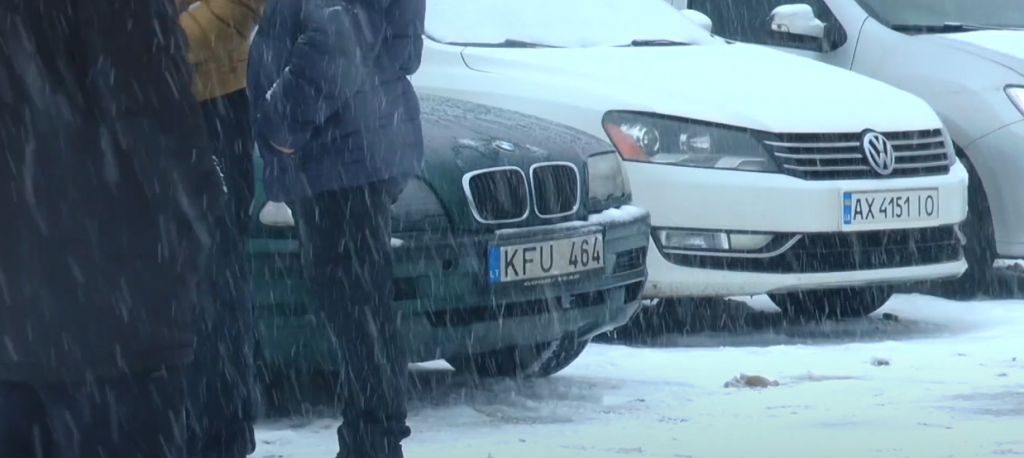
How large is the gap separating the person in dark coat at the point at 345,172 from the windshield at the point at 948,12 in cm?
467

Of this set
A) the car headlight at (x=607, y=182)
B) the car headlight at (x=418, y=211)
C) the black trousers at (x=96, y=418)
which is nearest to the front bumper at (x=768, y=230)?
the car headlight at (x=607, y=182)

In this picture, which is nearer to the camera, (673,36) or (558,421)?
(558,421)

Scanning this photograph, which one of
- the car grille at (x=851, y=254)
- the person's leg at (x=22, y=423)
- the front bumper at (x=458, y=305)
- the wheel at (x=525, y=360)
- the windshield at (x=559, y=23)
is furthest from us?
the windshield at (x=559, y=23)

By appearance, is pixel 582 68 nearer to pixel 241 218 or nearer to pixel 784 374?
pixel 784 374

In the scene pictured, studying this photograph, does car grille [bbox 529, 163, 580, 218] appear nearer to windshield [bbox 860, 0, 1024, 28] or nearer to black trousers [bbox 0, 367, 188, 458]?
black trousers [bbox 0, 367, 188, 458]

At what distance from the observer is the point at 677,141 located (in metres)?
6.43

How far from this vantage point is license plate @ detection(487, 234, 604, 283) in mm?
4844

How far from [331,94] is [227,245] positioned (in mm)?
407

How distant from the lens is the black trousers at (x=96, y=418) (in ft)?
7.36

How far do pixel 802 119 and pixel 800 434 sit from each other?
6.70 feet

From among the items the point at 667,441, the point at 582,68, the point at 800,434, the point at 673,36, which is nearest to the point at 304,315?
the point at 667,441

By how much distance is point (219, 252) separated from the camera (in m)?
3.86

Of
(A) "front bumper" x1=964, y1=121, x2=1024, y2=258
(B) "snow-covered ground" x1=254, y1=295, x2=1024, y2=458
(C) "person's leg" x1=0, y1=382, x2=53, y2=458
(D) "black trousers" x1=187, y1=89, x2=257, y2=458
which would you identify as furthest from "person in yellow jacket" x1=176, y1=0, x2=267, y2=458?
(A) "front bumper" x1=964, y1=121, x2=1024, y2=258

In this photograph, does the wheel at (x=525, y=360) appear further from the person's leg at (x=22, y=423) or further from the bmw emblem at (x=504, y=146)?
the person's leg at (x=22, y=423)
